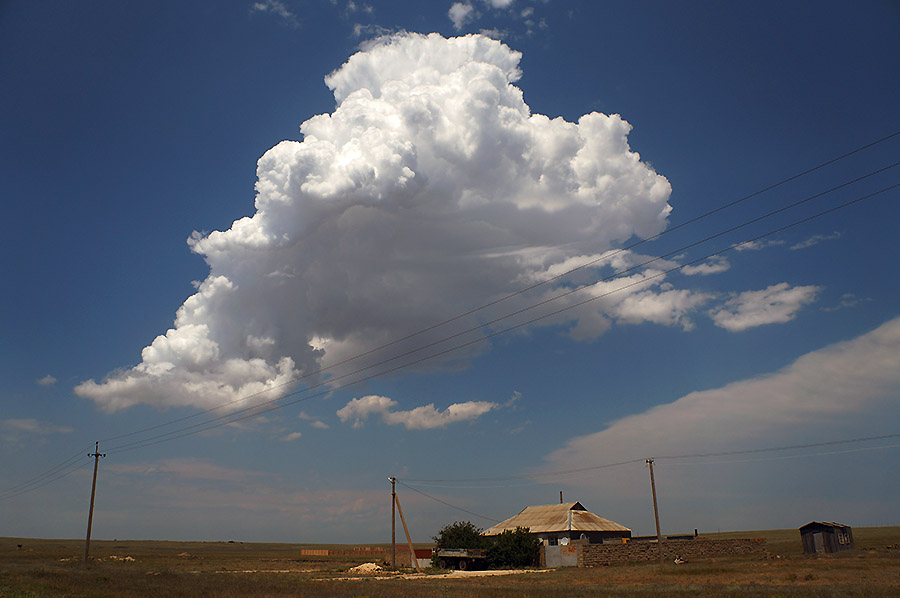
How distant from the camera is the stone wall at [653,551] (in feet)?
219

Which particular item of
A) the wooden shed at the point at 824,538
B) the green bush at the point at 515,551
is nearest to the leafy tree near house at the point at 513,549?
the green bush at the point at 515,551

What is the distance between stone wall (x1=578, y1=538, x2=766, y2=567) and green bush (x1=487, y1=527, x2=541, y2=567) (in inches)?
321

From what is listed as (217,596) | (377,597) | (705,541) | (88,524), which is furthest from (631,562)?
(88,524)

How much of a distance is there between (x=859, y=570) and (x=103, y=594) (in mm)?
50276

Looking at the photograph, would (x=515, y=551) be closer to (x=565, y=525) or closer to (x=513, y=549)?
(x=513, y=549)

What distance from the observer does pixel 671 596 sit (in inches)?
1287

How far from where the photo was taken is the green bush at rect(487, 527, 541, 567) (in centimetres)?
7281

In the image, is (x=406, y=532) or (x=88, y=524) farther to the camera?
(x=88, y=524)

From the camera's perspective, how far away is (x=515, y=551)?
240ft

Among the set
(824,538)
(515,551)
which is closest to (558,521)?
(515,551)

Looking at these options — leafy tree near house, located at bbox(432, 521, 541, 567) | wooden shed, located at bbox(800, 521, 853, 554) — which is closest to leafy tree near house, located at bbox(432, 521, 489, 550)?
leafy tree near house, located at bbox(432, 521, 541, 567)

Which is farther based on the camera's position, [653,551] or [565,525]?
[565,525]

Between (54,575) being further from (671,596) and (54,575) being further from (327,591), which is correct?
(671,596)

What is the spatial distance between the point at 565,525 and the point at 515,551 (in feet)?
41.0
